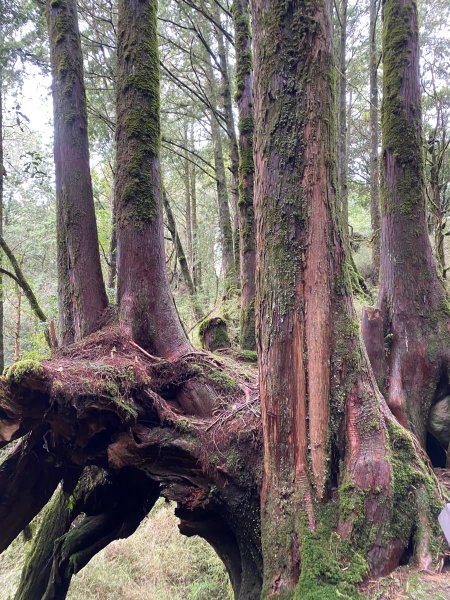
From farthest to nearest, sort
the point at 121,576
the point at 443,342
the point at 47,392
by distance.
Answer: the point at 121,576
the point at 443,342
the point at 47,392

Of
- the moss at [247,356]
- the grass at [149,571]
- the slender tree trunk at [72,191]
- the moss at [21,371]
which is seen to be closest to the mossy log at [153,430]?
the moss at [21,371]

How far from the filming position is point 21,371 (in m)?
2.86

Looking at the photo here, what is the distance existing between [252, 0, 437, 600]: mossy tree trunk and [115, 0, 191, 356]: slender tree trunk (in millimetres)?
1730

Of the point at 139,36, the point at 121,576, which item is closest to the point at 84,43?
the point at 139,36

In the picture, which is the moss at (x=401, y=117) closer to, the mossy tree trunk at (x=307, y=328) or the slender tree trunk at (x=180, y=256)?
the mossy tree trunk at (x=307, y=328)

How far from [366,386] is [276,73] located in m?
2.14

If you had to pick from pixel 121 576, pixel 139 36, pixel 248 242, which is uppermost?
pixel 139 36

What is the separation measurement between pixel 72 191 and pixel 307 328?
335 centimetres

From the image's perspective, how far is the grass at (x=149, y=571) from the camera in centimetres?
652

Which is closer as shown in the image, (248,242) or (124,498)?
(124,498)

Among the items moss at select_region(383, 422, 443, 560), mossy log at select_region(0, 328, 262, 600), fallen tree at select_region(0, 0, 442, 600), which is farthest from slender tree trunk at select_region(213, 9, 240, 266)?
moss at select_region(383, 422, 443, 560)

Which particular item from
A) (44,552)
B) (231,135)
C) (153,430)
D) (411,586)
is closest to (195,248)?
(231,135)

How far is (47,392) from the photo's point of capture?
3.09 m

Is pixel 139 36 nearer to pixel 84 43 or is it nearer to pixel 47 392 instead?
pixel 47 392
